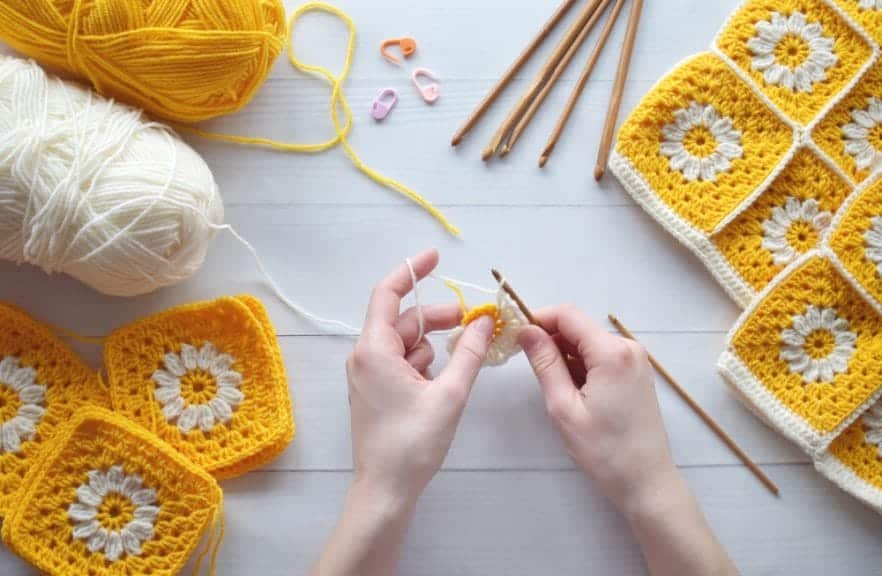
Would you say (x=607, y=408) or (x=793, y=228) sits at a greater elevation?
(x=793, y=228)

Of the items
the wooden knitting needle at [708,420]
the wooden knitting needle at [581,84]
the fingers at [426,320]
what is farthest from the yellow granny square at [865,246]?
the fingers at [426,320]

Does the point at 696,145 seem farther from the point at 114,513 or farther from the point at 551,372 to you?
the point at 114,513

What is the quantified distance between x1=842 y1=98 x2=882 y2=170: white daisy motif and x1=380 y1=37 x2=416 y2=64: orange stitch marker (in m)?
0.56

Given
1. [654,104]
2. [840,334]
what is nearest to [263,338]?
[654,104]

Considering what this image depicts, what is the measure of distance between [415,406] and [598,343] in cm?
22

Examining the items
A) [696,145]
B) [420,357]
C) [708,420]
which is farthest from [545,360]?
[696,145]

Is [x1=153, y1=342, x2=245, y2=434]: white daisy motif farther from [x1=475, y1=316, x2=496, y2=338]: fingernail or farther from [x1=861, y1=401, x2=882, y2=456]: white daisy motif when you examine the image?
[x1=861, y1=401, x2=882, y2=456]: white daisy motif

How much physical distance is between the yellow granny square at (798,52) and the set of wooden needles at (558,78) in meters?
0.13

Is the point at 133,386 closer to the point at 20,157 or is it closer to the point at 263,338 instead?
the point at 263,338

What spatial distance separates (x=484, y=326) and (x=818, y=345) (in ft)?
1.41

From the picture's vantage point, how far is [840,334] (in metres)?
1.10

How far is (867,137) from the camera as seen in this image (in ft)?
3.70

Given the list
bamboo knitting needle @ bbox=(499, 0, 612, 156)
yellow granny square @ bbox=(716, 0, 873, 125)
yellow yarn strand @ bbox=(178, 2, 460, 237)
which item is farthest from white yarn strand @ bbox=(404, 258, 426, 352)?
yellow granny square @ bbox=(716, 0, 873, 125)

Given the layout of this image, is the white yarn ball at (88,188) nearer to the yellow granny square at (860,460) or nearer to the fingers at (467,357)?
the fingers at (467,357)
